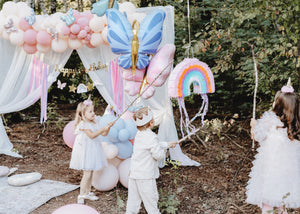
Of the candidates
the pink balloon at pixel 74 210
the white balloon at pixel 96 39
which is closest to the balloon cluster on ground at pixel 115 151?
the white balloon at pixel 96 39

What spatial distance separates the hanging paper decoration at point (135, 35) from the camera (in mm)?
4109

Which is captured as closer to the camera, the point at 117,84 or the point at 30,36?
the point at 30,36

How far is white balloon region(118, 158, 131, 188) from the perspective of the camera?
4.08 meters

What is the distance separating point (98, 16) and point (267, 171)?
2910 mm

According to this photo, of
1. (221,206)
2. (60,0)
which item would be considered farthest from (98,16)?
(60,0)

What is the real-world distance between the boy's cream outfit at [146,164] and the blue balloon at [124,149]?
35.5 inches

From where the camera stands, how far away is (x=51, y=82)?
5418 mm

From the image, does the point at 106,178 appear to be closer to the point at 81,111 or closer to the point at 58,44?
the point at 81,111

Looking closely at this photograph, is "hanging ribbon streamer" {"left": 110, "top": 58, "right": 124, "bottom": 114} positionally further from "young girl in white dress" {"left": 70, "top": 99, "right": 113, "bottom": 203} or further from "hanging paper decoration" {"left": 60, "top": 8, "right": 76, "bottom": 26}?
"young girl in white dress" {"left": 70, "top": 99, "right": 113, "bottom": 203}

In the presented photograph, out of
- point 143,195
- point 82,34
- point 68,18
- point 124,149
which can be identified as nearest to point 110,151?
point 124,149

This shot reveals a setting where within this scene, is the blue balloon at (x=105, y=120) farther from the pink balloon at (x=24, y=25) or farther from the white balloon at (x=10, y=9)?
the white balloon at (x=10, y=9)

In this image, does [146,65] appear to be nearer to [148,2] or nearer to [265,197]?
[265,197]

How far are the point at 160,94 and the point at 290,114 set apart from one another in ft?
7.69

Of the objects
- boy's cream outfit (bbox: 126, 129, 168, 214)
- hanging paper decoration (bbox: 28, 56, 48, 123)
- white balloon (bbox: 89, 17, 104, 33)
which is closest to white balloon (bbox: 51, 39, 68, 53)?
white balloon (bbox: 89, 17, 104, 33)
